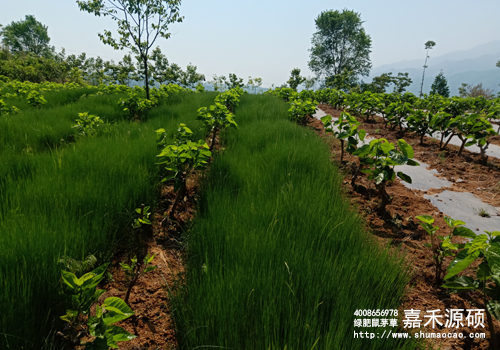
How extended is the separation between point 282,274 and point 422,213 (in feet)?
6.07

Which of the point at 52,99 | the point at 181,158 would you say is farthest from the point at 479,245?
the point at 52,99

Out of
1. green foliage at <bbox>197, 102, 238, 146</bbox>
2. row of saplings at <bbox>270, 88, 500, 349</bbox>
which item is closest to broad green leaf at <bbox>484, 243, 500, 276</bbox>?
row of saplings at <bbox>270, 88, 500, 349</bbox>

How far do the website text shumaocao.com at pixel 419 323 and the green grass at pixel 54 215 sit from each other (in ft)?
3.61

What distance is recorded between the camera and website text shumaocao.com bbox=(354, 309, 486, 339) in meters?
0.83

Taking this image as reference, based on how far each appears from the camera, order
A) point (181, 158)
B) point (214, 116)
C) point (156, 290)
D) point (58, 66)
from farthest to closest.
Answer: point (58, 66) < point (214, 116) < point (181, 158) < point (156, 290)

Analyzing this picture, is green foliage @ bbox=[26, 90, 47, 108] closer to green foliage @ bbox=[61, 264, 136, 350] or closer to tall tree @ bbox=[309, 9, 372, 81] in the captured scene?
green foliage @ bbox=[61, 264, 136, 350]

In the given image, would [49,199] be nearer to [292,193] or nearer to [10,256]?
[10,256]

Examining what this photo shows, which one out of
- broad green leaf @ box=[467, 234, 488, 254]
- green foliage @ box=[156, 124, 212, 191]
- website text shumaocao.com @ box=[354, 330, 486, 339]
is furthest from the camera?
green foliage @ box=[156, 124, 212, 191]

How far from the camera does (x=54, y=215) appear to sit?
1.30 m

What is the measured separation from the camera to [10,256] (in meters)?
0.94

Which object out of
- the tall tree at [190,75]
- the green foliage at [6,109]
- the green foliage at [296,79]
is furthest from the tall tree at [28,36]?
the green foliage at [6,109]

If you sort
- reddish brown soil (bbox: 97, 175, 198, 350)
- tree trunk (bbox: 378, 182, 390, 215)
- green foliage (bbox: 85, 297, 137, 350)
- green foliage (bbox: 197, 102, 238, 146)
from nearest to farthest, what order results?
green foliage (bbox: 85, 297, 137, 350), reddish brown soil (bbox: 97, 175, 198, 350), tree trunk (bbox: 378, 182, 390, 215), green foliage (bbox: 197, 102, 238, 146)

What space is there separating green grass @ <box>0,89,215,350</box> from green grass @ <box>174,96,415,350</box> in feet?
1.67

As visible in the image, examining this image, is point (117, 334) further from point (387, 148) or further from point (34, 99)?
point (34, 99)
